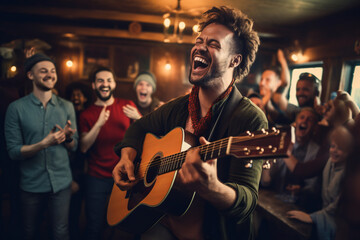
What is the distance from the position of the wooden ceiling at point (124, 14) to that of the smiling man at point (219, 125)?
2127mm

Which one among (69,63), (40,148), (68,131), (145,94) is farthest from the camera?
(69,63)

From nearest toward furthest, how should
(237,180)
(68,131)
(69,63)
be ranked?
(237,180) → (68,131) → (69,63)

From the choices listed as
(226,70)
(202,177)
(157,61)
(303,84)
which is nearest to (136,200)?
(202,177)

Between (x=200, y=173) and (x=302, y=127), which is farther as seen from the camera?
(x=302, y=127)

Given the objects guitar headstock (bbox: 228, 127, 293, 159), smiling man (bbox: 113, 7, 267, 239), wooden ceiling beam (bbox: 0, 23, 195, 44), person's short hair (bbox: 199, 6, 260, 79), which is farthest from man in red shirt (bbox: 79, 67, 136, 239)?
wooden ceiling beam (bbox: 0, 23, 195, 44)

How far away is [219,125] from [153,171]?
0.53 meters

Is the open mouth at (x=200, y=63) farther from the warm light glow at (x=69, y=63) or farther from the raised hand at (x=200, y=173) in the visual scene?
the warm light glow at (x=69, y=63)

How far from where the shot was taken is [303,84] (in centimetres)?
303

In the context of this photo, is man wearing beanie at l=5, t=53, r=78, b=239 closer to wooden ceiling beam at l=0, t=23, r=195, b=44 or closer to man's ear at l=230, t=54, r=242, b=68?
man's ear at l=230, t=54, r=242, b=68

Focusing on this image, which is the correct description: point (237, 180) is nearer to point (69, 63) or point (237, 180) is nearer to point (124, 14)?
point (124, 14)

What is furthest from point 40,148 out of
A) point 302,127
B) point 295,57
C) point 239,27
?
point 295,57

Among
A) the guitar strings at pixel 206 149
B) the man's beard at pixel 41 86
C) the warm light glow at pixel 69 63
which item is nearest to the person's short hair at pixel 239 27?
the guitar strings at pixel 206 149

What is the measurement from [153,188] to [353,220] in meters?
0.97

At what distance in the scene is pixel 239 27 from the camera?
1.34 m
